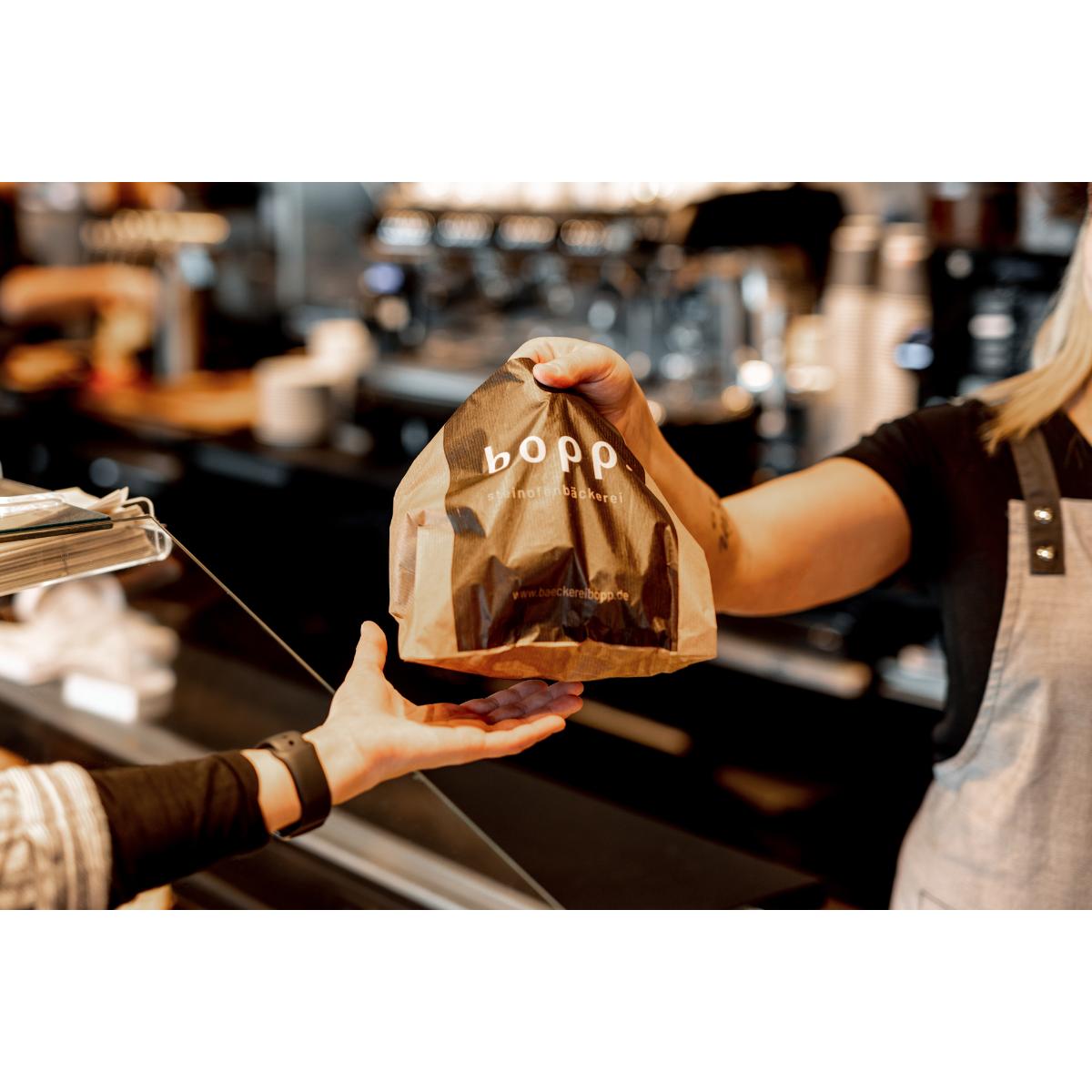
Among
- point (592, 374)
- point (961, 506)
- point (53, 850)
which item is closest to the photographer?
point (53, 850)

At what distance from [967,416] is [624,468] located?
56cm

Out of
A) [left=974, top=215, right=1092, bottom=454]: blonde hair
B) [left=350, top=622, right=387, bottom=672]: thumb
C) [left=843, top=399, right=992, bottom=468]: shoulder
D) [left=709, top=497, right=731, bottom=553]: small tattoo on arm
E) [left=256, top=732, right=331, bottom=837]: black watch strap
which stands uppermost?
[left=974, top=215, right=1092, bottom=454]: blonde hair

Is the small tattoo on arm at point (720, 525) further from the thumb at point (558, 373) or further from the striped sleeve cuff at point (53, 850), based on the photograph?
the striped sleeve cuff at point (53, 850)

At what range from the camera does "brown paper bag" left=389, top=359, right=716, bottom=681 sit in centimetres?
90

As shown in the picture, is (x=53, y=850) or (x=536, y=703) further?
(x=536, y=703)

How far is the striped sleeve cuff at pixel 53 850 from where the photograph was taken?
0.79 m

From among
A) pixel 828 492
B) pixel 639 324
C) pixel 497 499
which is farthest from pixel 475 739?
pixel 639 324

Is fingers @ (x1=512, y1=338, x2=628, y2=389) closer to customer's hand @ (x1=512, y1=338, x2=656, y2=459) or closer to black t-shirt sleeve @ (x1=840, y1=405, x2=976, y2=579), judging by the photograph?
customer's hand @ (x1=512, y1=338, x2=656, y2=459)

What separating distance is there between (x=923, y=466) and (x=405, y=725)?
69 centimetres

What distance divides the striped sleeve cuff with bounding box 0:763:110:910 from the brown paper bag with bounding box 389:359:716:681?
246 mm

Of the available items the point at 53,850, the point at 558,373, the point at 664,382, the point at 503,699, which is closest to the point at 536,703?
the point at 503,699

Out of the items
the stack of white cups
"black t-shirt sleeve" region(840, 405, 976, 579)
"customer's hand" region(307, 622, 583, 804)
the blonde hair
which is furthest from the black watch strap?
the stack of white cups

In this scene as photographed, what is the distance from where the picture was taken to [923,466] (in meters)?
1.35

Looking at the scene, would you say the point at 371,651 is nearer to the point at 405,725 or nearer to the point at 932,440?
the point at 405,725
